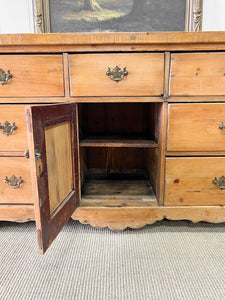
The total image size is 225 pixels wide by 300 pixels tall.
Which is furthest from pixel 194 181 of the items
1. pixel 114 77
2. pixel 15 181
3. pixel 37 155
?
pixel 15 181

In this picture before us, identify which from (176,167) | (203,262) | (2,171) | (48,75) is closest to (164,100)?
(176,167)

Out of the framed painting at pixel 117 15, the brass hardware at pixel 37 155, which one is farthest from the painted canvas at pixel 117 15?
the brass hardware at pixel 37 155

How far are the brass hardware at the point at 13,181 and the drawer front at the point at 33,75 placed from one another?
0.37m

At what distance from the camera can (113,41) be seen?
79cm

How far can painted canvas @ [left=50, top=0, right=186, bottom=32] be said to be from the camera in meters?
1.22

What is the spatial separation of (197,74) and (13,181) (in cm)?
93

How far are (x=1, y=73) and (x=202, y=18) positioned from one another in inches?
48.0

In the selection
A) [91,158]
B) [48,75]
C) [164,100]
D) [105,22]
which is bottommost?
[91,158]

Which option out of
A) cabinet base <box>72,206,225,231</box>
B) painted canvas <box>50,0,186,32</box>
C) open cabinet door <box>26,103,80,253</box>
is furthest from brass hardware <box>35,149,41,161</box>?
painted canvas <box>50,0,186,32</box>

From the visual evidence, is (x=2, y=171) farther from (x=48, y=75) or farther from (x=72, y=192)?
(x=48, y=75)

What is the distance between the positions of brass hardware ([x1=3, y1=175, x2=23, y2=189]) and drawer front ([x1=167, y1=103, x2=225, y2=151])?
69 cm

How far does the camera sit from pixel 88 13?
1.23m

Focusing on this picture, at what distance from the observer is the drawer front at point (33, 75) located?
0.82 m

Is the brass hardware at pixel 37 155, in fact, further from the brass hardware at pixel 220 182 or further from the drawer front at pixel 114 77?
the brass hardware at pixel 220 182
